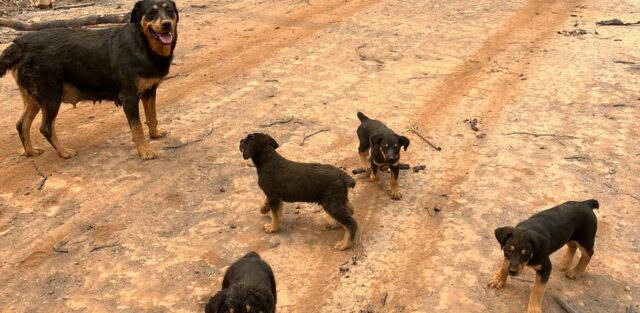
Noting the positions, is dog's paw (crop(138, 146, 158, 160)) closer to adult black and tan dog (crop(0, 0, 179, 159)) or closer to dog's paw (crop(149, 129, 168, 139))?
adult black and tan dog (crop(0, 0, 179, 159))

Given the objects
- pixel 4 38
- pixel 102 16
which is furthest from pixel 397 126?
pixel 4 38

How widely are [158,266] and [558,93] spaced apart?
26.6 feet

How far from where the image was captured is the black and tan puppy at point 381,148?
759cm

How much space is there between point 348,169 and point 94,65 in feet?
13.1

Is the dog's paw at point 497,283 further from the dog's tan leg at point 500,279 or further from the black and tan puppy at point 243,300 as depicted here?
the black and tan puppy at point 243,300

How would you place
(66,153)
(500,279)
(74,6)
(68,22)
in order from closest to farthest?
1. (500,279)
2. (66,153)
3. (68,22)
4. (74,6)

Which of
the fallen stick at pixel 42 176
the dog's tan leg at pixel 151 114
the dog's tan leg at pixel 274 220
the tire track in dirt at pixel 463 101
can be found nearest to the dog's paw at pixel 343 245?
the tire track in dirt at pixel 463 101

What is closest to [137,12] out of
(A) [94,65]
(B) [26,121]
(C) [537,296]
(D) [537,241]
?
(A) [94,65]

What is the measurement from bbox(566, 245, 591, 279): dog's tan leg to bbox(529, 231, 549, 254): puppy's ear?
32.8 inches

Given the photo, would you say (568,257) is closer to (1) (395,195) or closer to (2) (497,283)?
(2) (497,283)

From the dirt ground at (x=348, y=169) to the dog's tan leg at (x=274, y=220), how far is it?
0.07 metres

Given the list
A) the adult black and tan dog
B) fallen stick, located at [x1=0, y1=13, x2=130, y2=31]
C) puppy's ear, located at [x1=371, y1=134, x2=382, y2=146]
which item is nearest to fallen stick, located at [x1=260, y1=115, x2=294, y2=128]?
the adult black and tan dog

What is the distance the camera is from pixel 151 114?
30.6 feet

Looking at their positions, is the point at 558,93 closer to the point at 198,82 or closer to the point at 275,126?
the point at 275,126
